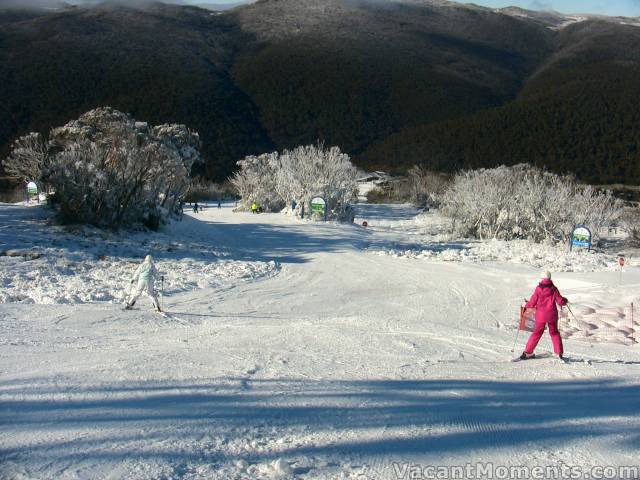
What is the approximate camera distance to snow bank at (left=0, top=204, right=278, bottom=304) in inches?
450

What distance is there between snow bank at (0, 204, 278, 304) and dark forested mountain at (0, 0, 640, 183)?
53.4 metres

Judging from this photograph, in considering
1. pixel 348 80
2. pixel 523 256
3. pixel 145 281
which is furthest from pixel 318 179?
pixel 348 80

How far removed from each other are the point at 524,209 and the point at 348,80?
94.9 meters

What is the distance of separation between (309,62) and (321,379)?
126 meters

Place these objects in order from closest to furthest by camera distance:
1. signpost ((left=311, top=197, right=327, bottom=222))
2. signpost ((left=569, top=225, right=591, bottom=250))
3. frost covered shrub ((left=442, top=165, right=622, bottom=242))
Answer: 1. signpost ((left=569, top=225, right=591, bottom=250))
2. frost covered shrub ((left=442, top=165, right=622, bottom=242))
3. signpost ((left=311, top=197, right=327, bottom=222))

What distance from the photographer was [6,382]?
5355 millimetres

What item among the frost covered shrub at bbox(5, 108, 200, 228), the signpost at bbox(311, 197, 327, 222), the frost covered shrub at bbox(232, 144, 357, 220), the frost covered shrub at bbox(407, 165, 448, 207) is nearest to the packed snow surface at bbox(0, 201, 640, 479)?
the frost covered shrub at bbox(5, 108, 200, 228)

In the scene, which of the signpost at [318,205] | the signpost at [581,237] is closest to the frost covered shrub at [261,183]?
the signpost at [318,205]

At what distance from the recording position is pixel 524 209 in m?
28.8

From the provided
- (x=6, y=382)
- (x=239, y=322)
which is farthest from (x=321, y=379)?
(x=239, y=322)

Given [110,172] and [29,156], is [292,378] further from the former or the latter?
[29,156]

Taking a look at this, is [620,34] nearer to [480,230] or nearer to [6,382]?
[480,230]

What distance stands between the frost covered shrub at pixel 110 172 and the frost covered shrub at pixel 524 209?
14860 millimetres

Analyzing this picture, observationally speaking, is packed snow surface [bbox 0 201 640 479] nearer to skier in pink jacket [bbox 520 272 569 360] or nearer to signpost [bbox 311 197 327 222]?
skier in pink jacket [bbox 520 272 569 360]
